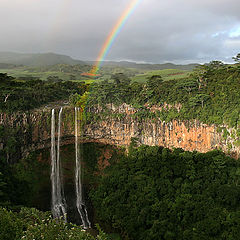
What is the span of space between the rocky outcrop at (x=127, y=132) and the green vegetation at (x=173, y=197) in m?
1.96

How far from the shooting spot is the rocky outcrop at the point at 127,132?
73.8 ft

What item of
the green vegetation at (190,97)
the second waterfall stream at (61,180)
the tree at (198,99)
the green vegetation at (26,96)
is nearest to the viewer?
the green vegetation at (190,97)

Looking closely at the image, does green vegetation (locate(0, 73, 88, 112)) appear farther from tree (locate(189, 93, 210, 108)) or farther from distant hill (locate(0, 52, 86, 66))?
distant hill (locate(0, 52, 86, 66))

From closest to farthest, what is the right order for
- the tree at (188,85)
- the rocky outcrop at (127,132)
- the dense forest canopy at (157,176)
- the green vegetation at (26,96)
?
the dense forest canopy at (157,176)
the rocky outcrop at (127,132)
the green vegetation at (26,96)
the tree at (188,85)

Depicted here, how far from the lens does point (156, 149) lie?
80.5ft

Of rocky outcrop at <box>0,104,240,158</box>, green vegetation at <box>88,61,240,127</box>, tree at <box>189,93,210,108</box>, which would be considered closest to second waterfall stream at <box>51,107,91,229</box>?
rocky outcrop at <box>0,104,240,158</box>

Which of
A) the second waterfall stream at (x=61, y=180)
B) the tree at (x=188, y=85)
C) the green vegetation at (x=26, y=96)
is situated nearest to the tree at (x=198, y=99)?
the tree at (x=188, y=85)

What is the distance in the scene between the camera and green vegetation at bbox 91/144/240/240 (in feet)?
47.4

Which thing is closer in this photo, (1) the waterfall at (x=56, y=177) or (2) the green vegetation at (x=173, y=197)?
(2) the green vegetation at (x=173, y=197)

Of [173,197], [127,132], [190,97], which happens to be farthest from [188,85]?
[173,197]

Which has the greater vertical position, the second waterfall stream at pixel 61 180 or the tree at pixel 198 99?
the tree at pixel 198 99

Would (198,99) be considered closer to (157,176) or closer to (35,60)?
(157,176)

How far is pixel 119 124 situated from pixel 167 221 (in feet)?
48.2

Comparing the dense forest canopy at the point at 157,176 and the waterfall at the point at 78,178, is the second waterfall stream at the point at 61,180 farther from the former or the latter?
the dense forest canopy at the point at 157,176
